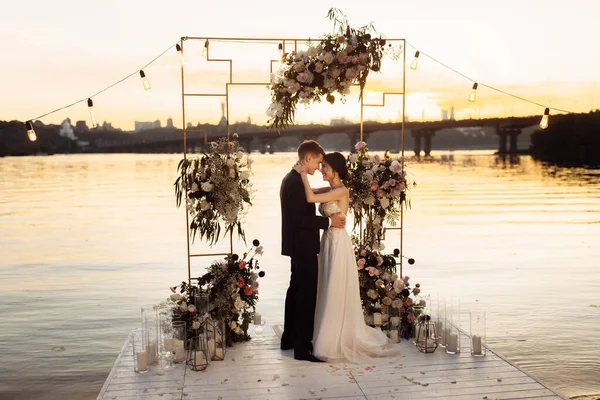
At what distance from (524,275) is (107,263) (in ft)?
28.7

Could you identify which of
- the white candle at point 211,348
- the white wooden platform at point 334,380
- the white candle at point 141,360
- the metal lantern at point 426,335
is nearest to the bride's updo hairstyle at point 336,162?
the metal lantern at point 426,335

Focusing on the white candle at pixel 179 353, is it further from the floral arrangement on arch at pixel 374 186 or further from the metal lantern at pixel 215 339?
the floral arrangement on arch at pixel 374 186

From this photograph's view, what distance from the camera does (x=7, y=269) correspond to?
13375mm

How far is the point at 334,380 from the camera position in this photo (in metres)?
5.96

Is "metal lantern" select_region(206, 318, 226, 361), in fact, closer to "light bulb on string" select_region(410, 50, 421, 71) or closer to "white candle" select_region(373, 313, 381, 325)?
"white candle" select_region(373, 313, 381, 325)

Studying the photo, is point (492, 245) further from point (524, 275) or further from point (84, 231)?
point (84, 231)

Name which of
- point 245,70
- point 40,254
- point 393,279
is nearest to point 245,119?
point 245,70

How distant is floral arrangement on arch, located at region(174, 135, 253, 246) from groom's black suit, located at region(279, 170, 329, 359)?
71 centimetres

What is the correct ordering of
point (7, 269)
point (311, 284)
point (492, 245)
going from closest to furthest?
point (311, 284)
point (7, 269)
point (492, 245)

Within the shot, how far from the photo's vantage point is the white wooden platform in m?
5.65

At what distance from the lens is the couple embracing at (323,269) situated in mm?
6406

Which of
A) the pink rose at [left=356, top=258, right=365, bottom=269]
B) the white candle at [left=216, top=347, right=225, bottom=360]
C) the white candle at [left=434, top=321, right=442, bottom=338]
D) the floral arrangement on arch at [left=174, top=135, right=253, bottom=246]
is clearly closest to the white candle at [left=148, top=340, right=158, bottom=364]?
Result: the white candle at [left=216, top=347, right=225, bottom=360]

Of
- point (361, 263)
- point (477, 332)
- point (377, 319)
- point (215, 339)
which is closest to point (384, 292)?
point (377, 319)

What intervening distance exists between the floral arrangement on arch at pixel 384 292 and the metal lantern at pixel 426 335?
301 mm
